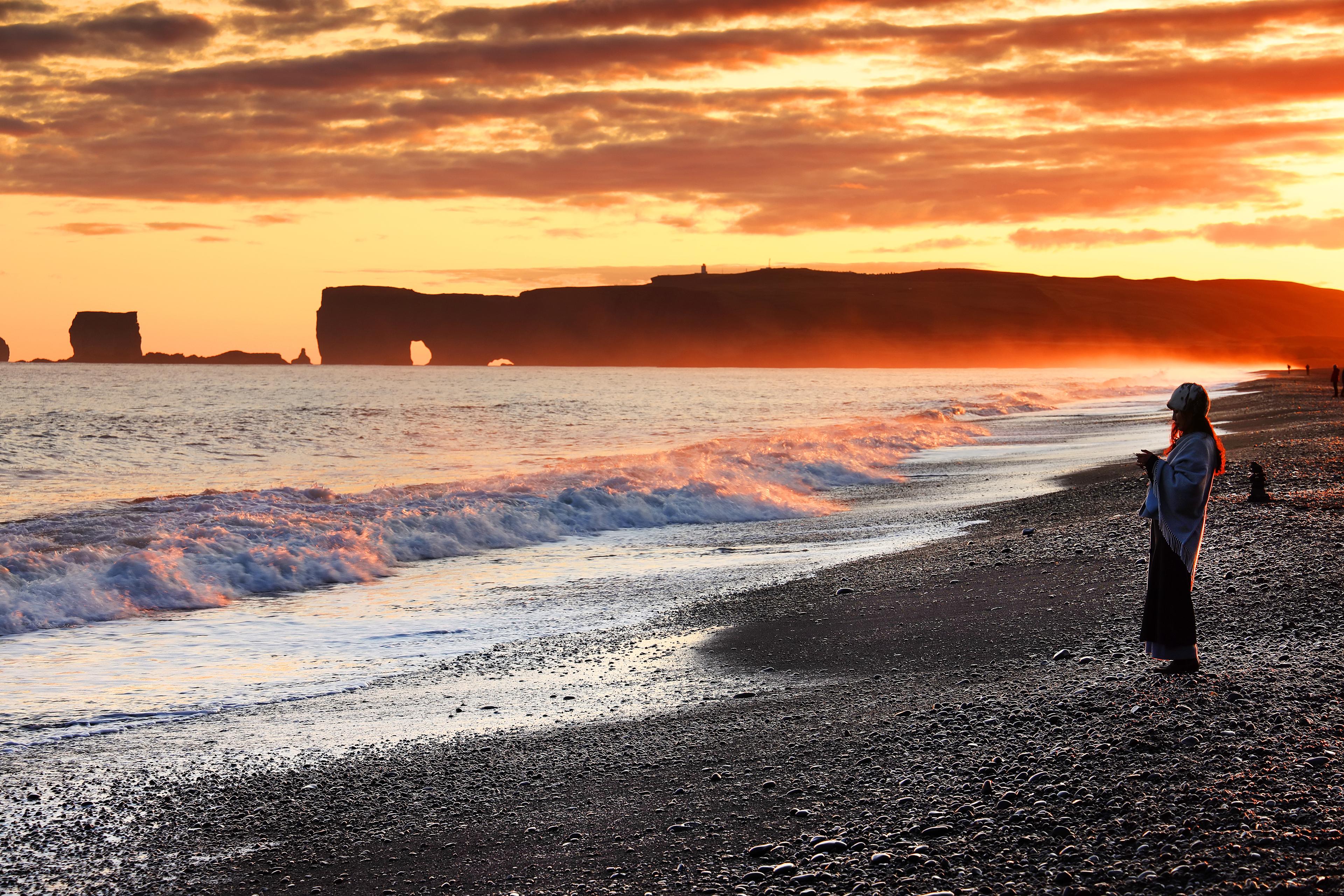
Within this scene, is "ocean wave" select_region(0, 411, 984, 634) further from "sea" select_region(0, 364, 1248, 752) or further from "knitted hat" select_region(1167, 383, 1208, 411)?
"knitted hat" select_region(1167, 383, 1208, 411)

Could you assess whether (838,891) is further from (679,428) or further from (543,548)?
(679,428)

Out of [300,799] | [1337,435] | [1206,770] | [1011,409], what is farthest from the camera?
[1011,409]

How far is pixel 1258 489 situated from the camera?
11727 mm

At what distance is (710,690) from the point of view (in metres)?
6.84

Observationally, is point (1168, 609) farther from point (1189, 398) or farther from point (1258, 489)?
point (1258, 489)

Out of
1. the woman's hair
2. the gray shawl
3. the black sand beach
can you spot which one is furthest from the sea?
the woman's hair

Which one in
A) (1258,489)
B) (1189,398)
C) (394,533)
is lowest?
(394,533)

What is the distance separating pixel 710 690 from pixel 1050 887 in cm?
329

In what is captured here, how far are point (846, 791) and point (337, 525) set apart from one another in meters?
10.5

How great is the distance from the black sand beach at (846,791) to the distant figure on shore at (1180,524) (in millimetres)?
211

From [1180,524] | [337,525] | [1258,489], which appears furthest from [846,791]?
[337,525]

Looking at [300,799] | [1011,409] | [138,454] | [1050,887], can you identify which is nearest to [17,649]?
A: [300,799]

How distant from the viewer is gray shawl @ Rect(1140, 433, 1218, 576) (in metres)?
5.99

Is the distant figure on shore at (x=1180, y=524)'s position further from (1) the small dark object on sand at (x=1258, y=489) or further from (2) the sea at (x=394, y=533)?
(1) the small dark object on sand at (x=1258, y=489)
